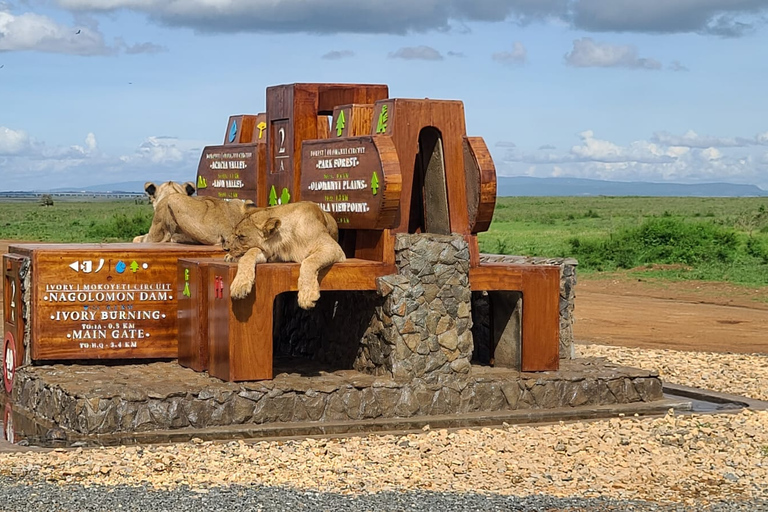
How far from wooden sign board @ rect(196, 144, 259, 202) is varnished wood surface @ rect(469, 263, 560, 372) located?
134 inches

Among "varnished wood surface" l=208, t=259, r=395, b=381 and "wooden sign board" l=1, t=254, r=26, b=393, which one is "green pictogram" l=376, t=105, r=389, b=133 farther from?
"wooden sign board" l=1, t=254, r=26, b=393

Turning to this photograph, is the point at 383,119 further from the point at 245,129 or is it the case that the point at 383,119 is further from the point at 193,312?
the point at 245,129

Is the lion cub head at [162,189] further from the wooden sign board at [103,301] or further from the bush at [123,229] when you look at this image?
the bush at [123,229]

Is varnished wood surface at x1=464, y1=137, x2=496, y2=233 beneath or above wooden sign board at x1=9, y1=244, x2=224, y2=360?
above

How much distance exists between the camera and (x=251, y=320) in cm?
1015

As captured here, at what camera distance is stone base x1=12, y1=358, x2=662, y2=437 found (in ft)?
31.3

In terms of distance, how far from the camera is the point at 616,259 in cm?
2942

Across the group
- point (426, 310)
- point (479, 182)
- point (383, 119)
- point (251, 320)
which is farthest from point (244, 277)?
point (479, 182)

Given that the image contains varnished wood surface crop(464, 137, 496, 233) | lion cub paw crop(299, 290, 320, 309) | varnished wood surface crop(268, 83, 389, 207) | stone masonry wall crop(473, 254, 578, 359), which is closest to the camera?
lion cub paw crop(299, 290, 320, 309)

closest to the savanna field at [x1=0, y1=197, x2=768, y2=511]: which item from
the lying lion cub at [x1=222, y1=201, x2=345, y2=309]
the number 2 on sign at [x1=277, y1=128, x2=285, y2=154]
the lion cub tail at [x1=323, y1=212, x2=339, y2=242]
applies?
the lying lion cub at [x1=222, y1=201, x2=345, y2=309]

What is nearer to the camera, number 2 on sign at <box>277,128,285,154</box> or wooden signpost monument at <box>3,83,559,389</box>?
wooden signpost monument at <box>3,83,559,389</box>

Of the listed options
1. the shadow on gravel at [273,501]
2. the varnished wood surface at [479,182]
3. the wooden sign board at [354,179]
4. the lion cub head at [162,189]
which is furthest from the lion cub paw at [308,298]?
the lion cub head at [162,189]

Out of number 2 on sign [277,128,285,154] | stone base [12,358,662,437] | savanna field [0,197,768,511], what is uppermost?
number 2 on sign [277,128,285,154]

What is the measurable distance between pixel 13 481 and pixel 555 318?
212 inches
